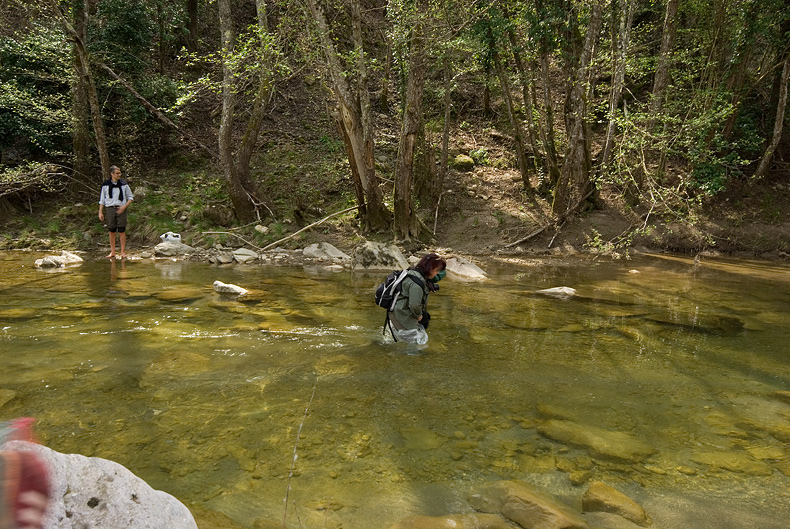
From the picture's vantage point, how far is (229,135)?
14.3 m

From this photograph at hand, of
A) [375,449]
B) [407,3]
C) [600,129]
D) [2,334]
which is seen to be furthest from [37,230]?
[600,129]

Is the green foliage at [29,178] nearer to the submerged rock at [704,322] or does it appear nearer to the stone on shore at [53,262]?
the stone on shore at [53,262]

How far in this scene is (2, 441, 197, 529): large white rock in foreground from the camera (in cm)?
205

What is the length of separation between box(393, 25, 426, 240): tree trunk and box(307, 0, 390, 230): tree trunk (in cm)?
62

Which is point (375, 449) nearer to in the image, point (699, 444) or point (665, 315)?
point (699, 444)

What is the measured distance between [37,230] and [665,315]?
1664 centimetres

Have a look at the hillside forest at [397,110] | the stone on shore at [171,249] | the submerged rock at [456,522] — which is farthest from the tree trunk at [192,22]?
the submerged rock at [456,522]

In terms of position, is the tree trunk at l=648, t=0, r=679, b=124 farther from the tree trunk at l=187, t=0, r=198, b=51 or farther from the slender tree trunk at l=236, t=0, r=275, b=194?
the tree trunk at l=187, t=0, r=198, b=51

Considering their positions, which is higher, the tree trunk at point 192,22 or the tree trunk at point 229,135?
the tree trunk at point 192,22

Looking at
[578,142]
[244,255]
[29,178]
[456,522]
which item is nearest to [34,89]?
[29,178]

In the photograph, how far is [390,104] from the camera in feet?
70.1

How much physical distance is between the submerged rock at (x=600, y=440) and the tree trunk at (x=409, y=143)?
9454 millimetres

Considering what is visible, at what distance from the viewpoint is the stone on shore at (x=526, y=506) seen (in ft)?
10.0

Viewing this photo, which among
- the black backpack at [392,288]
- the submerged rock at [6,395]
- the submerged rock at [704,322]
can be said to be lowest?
the submerged rock at [6,395]
